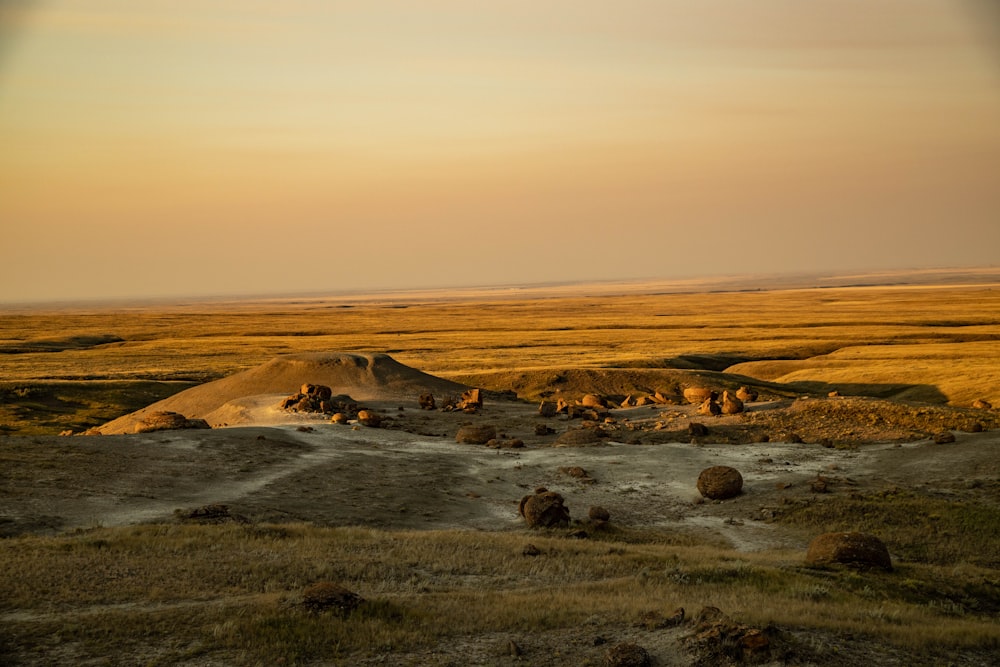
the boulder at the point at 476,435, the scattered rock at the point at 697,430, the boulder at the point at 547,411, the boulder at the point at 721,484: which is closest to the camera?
the boulder at the point at 721,484

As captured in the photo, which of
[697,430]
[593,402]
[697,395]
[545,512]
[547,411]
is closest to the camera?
[545,512]

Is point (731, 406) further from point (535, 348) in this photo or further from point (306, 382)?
point (535, 348)

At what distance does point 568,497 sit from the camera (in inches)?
1287

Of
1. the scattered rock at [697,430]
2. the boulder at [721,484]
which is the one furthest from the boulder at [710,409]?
the boulder at [721,484]

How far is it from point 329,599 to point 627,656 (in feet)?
18.0

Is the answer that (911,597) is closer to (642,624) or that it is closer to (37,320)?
(642,624)

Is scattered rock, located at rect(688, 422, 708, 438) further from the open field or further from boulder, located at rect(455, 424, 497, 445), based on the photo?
boulder, located at rect(455, 424, 497, 445)

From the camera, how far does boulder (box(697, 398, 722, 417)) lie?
46.7m

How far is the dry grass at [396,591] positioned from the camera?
15.0 m

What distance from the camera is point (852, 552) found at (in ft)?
72.4

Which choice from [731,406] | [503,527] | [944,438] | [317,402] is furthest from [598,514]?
[317,402]

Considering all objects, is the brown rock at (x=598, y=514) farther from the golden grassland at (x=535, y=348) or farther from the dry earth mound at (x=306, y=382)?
the golden grassland at (x=535, y=348)

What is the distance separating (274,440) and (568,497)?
1335 centimetres

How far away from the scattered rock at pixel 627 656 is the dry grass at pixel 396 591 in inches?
74.0
